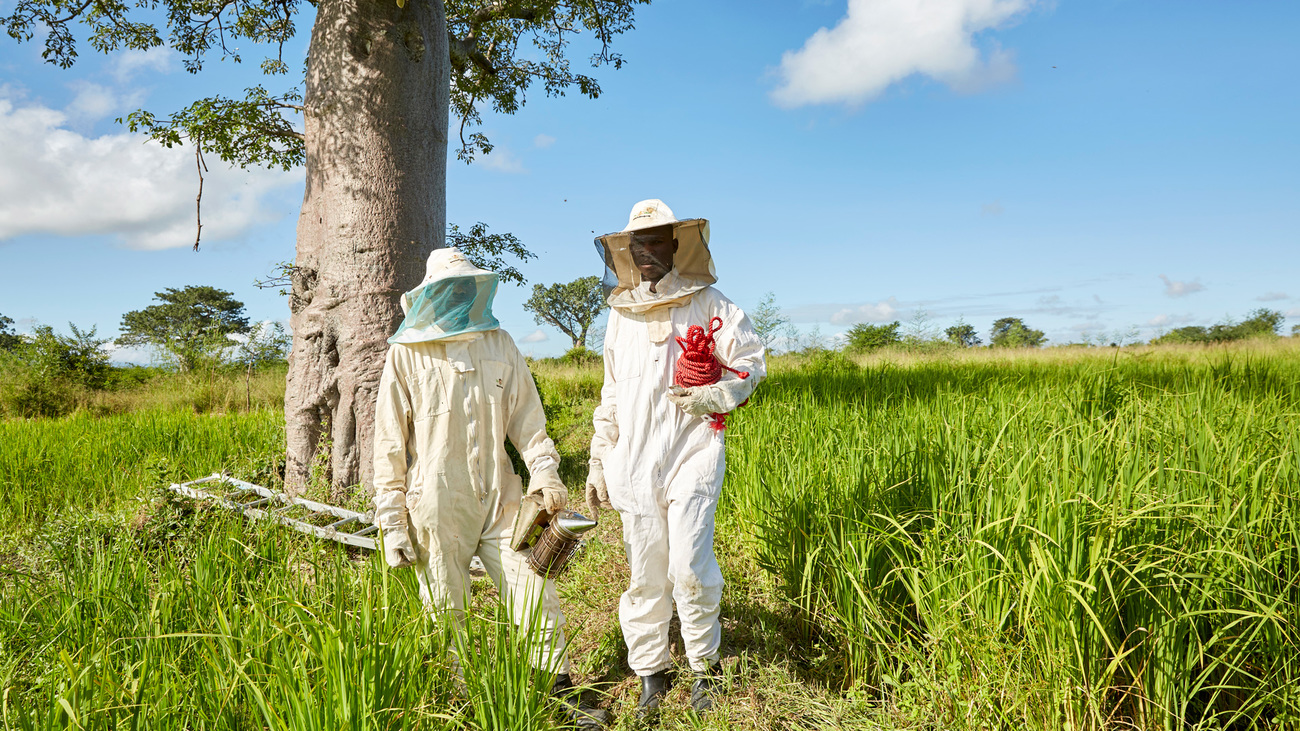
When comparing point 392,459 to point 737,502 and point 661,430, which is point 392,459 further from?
point 737,502

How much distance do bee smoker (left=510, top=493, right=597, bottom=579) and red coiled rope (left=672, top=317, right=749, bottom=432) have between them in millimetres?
689

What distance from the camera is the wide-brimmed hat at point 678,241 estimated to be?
2.83 metres

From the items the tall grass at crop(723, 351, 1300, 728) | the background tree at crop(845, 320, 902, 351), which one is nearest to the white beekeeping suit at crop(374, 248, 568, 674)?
the tall grass at crop(723, 351, 1300, 728)

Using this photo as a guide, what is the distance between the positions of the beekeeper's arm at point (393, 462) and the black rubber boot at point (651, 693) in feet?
3.67

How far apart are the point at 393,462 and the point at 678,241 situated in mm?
1535

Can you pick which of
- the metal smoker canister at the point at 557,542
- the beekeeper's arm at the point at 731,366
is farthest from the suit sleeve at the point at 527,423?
the beekeeper's arm at the point at 731,366

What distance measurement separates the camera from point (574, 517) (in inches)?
108

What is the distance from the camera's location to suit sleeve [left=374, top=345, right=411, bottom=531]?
2.80m

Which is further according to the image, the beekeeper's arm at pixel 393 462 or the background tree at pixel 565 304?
the background tree at pixel 565 304

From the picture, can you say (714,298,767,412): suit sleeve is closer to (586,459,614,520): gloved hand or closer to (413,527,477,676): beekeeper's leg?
(586,459,614,520): gloved hand

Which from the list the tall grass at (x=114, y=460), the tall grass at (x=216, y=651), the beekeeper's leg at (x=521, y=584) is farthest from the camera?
the tall grass at (x=114, y=460)

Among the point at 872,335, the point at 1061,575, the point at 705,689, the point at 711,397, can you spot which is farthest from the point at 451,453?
the point at 872,335

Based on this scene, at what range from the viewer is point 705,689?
2.75m

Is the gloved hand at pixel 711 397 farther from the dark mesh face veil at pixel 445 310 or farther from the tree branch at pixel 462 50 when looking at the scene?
the tree branch at pixel 462 50
